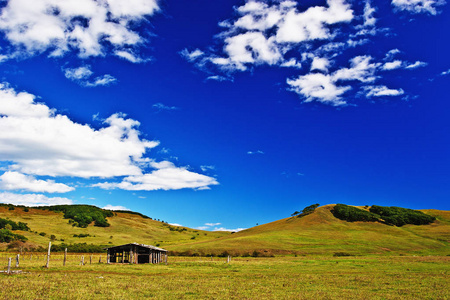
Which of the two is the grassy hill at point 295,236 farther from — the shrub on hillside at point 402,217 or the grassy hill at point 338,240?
the shrub on hillside at point 402,217

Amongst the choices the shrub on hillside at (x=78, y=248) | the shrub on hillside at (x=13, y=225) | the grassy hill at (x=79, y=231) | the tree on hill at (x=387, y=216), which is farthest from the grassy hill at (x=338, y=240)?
the shrub on hillside at (x=13, y=225)

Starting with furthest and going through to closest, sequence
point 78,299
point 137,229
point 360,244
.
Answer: point 137,229 → point 360,244 → point 78,299

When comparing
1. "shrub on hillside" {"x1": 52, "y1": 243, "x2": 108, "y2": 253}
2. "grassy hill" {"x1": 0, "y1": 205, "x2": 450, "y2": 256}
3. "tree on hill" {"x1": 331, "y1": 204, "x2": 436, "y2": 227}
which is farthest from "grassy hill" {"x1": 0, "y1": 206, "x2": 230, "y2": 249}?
"tree on hill" {"x1": 331, "y1": 204, "x2": 436, "y2": 227}

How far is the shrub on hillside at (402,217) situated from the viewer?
147 metres

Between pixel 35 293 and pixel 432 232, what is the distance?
145 meters

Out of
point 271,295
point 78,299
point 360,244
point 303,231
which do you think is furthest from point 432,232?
point 78,299

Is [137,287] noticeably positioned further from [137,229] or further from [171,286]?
[137,229]

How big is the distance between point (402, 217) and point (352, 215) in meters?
22.5

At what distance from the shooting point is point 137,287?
87.2 ft

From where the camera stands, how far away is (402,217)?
148500mm

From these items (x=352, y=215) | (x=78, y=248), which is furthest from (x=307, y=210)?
(x=78, y=248)

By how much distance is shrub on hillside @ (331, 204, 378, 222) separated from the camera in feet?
481

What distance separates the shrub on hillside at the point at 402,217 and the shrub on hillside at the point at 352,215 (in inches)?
264

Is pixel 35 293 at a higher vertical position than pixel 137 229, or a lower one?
lower
